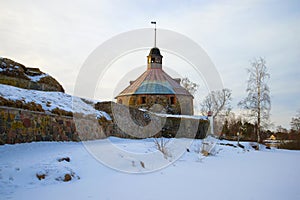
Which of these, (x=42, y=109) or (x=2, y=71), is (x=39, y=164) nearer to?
(x=42, y=109)

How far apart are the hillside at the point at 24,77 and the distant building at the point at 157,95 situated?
51.7 feet

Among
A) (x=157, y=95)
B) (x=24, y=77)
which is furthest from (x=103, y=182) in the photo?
(x=157, y=95)

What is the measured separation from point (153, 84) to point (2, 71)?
18874mm

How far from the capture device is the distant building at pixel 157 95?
81.3 ft

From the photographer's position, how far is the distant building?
24.8 m

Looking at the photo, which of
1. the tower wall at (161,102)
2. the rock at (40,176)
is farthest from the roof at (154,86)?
the rock at (40,176)

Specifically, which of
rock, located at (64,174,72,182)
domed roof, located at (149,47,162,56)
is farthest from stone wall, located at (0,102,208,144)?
domed roof, located at (149,47,162,56)

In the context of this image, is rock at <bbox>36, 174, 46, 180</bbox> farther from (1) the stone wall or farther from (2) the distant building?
(2) the distant building

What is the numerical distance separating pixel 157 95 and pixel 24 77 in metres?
17.4

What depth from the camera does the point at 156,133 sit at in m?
14.7

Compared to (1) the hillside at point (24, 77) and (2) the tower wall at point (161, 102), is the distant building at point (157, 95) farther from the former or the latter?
(1) the hillside at point (24, 77)

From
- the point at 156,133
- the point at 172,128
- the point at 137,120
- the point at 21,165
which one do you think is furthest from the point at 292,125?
the point at 21,165

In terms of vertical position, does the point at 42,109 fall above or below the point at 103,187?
above

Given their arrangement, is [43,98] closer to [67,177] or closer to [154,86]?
[67,177]
